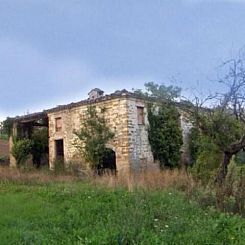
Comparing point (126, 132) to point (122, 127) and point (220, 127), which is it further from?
point (220, 127)

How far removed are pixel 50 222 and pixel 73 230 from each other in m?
1.03

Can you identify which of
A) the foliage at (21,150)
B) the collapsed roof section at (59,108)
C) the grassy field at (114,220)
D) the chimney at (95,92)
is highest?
the chimney at (95,92)

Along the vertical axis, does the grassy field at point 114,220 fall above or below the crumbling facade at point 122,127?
below

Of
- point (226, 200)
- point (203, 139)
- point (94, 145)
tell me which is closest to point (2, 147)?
point (94, 145)

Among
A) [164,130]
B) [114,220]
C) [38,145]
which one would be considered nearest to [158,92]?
[164,130]

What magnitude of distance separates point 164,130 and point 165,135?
43 cm

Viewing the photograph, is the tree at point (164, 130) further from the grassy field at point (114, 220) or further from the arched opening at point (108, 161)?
the grassy field at point (114, 220)

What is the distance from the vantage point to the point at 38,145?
35812 mm

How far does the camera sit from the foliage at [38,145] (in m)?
35.5

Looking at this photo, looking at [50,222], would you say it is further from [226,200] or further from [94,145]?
[94,145]

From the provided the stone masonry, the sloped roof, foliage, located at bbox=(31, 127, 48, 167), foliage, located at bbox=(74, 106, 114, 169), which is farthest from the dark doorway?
foliage, located at bbox=(74, 106, 114, 169)

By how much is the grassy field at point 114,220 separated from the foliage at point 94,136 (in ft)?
49.1

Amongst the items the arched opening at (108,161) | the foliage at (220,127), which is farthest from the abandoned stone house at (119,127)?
the foliage at (220,127)

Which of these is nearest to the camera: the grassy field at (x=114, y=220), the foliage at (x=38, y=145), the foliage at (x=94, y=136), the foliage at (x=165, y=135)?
the grassy field at (x=114, y=220)
